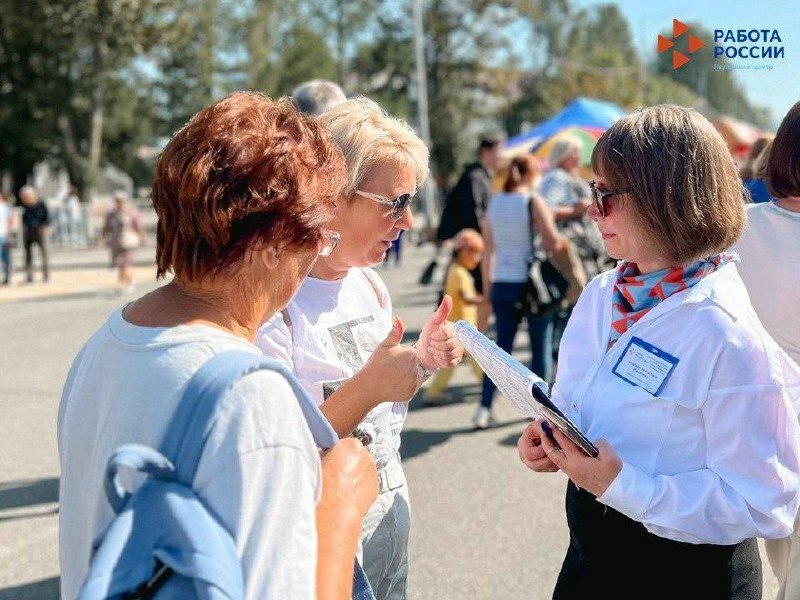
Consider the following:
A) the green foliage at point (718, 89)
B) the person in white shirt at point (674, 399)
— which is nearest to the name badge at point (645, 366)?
the person in white shirt at point (674, 399)

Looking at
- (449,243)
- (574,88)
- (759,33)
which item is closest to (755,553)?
(759,33)

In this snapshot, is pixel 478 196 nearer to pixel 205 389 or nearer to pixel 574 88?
pixel 205 389

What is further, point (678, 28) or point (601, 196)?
point (678, 28)

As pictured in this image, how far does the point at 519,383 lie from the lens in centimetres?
170

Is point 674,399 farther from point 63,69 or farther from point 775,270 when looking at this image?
point 63,69

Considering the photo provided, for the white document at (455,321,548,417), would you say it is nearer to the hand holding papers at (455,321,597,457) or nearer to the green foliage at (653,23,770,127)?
the hand holding papers at (455,321,597,457)

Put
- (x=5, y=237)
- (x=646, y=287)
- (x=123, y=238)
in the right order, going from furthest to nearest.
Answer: (x=5, y=237) → (x=123, y=238) → (x=646, y=287)

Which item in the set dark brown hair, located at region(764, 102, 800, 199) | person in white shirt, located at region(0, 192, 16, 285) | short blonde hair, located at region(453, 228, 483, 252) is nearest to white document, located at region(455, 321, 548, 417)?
dark brown hair, located at region(764, 102, 800, 199)

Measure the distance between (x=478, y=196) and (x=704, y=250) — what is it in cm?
577

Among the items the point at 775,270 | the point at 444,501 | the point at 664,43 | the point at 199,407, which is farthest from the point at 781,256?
the point at 664,43

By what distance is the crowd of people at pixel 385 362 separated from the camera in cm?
123

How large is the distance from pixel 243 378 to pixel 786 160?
1879mm

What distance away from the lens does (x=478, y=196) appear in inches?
299

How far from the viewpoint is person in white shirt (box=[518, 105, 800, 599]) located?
1752 mm
